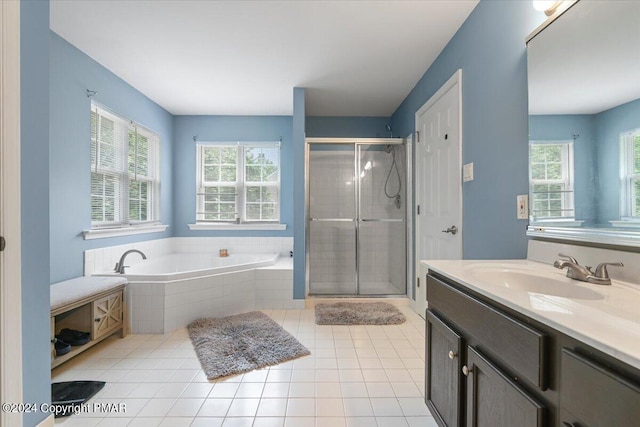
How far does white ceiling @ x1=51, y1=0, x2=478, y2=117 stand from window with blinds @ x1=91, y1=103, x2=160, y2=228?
1.66 ft

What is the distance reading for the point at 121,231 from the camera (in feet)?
9.56

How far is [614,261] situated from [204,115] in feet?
14.2

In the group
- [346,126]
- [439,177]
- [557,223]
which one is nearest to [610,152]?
[557,223]

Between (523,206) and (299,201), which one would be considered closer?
(523,206)

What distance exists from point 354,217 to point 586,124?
2.45 meters

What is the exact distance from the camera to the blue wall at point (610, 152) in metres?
1.00

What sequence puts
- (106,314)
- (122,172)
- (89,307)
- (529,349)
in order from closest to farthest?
(529,349) < (89,307) < (106,314) < (122,172)


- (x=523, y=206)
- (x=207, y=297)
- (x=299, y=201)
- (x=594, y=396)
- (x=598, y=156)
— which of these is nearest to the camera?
(x=594, y=396)

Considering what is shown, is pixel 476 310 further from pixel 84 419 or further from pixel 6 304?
pixel 84 419

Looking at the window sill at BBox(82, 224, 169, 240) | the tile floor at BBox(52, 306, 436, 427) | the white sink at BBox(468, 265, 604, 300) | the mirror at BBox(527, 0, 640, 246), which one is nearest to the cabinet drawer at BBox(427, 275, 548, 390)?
the white sink at BBox(468, 265, 604, 300)

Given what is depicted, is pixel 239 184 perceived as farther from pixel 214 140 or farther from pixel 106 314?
pixel 106 314

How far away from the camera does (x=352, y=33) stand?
7.09ft

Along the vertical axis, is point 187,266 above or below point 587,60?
below

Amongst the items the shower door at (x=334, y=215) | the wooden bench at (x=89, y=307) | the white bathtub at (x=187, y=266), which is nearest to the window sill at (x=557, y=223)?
the shower door at (x=334, y=215)
